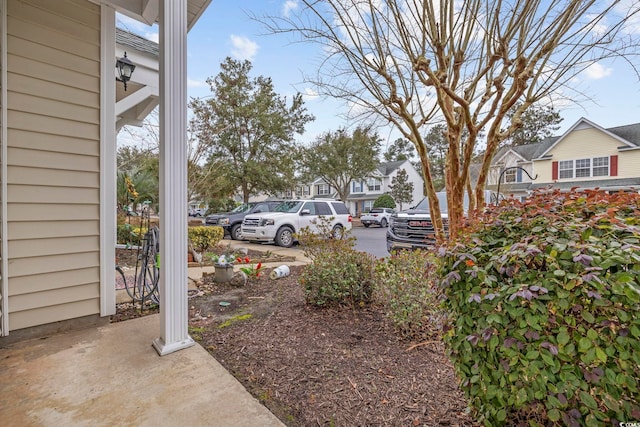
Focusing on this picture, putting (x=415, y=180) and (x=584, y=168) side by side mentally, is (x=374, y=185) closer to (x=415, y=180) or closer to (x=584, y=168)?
(x=415, y=180)

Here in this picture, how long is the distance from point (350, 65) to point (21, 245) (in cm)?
335

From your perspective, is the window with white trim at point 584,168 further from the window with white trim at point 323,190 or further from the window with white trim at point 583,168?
the window with white trim at point 323,190

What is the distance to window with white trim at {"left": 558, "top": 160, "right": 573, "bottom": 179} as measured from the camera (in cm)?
1756

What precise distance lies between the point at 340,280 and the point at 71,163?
2.62m

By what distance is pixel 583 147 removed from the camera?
17.0 meters

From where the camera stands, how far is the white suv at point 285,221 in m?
8.69

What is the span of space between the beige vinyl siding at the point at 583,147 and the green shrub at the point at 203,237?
19861 mm

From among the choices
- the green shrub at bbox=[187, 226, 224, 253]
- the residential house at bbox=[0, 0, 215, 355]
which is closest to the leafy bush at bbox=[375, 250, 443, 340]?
the residential house at bbox=[0, 0, 215, 355]

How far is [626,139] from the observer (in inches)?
621

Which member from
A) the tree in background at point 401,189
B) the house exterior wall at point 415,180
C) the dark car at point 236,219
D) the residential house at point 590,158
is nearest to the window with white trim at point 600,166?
the residential house at point 590,158


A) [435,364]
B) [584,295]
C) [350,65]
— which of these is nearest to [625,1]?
[350,65]

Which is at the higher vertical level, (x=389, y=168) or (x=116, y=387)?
(x=389, y=168)

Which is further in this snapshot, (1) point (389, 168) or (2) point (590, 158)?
(1) point (389, 168)

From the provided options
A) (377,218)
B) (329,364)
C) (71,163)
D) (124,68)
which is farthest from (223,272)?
(377,218)
